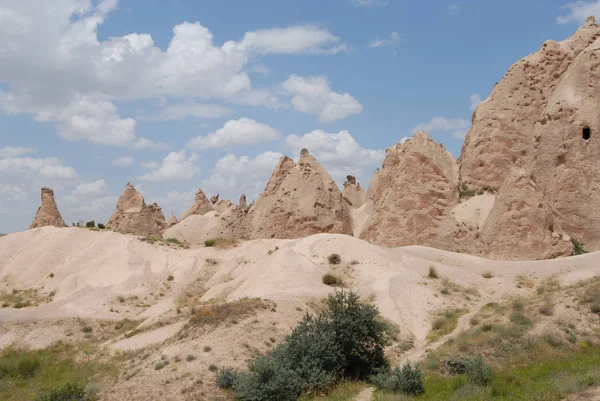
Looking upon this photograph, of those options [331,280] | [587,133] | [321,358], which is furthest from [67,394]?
[587,133]

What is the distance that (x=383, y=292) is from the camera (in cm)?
1925

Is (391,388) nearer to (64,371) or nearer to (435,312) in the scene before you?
(435,312)

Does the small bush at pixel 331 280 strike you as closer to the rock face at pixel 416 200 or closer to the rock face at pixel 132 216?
the rock face at pixel 416 200

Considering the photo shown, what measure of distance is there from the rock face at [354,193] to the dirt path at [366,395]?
35419 mm

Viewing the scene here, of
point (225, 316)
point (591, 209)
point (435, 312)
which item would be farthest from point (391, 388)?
point (591, 209)

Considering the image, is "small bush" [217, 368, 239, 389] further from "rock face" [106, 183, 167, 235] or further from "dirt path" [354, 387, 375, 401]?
"rock face" [106, 183, 167, 235]

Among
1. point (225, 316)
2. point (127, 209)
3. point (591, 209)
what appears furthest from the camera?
point (127, 209)

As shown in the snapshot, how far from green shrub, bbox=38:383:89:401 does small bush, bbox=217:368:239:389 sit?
8.91ft

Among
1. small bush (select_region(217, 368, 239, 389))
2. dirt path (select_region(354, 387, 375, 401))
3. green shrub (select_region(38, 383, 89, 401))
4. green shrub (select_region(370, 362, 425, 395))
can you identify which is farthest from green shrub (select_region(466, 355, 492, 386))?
green shrub (select_region(38, 383, 89, 401))

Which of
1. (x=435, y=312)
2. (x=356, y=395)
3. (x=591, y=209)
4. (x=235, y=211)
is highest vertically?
Answer: (x=235, y=211)

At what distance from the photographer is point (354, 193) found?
164 feet

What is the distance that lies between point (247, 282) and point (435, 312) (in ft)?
23.6

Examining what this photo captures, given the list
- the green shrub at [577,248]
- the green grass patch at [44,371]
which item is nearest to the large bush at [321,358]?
the green grass patch at [44,371]

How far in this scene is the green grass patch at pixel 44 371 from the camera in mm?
13508
